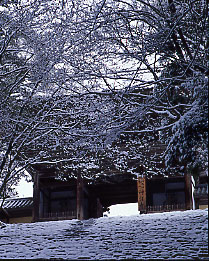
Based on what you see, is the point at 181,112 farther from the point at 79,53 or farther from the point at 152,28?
the point at 79,53

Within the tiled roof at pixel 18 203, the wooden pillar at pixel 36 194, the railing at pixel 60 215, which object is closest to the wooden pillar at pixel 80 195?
the railing at pixel 60 215

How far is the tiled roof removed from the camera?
2152 centimetres

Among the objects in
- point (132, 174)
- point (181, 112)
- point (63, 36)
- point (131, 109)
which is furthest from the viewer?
point (132, 174)

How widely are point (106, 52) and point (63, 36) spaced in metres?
2.51

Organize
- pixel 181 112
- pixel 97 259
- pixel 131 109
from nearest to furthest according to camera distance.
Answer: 1. pixel 97 259
2. pixel 181 112
3. pixel 131 109

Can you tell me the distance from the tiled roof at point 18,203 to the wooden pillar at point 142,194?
18.3 feet

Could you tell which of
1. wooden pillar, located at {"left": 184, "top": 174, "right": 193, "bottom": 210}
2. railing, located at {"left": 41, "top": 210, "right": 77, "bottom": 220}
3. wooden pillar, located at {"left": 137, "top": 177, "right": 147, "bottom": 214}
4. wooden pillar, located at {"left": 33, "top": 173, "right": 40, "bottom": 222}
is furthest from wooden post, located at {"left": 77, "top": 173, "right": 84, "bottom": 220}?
wooden pillar, located at {"left": 184, "top": 174, "right": 193, "bottom": 210}

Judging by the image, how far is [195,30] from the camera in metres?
10.4

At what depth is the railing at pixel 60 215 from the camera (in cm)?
2006

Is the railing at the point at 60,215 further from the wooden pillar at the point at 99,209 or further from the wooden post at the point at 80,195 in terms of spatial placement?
the wooden pillar at the point at 99,209

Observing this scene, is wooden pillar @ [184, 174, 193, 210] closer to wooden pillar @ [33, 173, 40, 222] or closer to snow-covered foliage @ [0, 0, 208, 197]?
snow-covered foliage @ [0, 0, 208, 197]

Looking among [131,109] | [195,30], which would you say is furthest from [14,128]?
[195,30]

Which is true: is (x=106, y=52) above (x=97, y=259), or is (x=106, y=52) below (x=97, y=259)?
above

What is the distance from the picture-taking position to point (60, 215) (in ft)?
67.3
